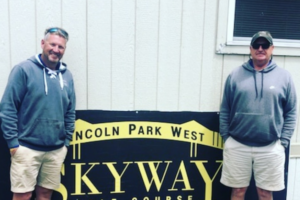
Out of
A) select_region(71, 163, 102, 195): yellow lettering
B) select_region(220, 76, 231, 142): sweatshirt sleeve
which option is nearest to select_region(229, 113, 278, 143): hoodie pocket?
select_region(220, 76, 231, 142): sweatshirt sleeve

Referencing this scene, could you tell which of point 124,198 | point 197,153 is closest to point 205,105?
point 197,153

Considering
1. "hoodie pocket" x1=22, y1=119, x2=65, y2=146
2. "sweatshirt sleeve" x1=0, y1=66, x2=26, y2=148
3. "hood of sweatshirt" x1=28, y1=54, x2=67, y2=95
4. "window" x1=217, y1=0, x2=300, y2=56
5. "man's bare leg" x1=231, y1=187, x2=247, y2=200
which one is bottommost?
"man's bare leg" x1=231, y1=187, x2=247, y2=200

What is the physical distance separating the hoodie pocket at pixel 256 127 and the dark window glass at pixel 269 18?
70 centimetres

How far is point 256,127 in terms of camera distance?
2.23 metres

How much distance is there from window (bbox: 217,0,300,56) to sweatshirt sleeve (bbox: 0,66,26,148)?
1.42 metres

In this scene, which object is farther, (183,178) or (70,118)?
(183,178)

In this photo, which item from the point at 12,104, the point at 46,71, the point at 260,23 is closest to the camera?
the point at 12,104

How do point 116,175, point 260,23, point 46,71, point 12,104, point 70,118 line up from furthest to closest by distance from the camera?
point 260,23, point 116,175, point 70,118, point 46,71, point 12,104

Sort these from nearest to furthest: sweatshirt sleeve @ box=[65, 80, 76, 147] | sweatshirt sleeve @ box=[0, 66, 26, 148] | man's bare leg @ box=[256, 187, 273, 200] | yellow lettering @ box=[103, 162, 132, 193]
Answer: sweatshirt sleeve @ box=[0, 66, 26, 148], sweatshirt sleeve @ box=[65, 80, 76, 147], man's bare leg @ box=[256, 187, 273, 200], yellow lettering @ box=[103, 162, 132, 193]

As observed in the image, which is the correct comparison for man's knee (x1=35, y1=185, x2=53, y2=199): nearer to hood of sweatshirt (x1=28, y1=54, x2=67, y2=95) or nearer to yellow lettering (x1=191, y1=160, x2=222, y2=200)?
hood of sweatshirt (x1=28, y1=54, x2=67, y2=95)

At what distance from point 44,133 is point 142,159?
0.80m

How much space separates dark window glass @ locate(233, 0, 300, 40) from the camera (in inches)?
101

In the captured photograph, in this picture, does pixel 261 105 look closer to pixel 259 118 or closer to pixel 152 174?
pixel 259 118

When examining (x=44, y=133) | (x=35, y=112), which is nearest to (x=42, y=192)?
(x=44, y=133)
